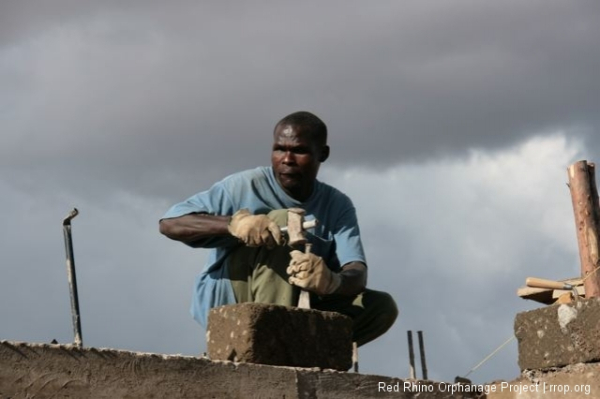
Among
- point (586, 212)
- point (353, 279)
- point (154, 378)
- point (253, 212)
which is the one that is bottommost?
point (154, 378)

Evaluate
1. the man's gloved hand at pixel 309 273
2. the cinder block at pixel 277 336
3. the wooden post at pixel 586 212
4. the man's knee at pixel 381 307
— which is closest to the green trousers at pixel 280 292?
the man's knee at pixel 381 307

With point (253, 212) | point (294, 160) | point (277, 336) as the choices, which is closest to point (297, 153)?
point (294, 160)

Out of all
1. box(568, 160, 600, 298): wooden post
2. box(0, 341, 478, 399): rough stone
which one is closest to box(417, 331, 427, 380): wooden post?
box(568, 160, 600, 298): wooden post

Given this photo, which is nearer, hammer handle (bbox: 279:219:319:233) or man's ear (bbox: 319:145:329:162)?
hammer handle (bbox: 279:219:319:233)

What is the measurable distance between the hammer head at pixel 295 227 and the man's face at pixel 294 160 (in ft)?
1.61

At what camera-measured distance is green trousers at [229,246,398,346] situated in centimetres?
609

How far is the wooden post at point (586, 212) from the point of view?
7.07m

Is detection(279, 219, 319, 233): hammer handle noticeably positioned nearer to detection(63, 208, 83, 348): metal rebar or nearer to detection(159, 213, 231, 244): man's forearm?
detection(159, 213, 231, 244): man's forearm

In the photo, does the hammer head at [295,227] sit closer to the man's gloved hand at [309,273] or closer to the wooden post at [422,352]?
the man's gloved hand at [309,273]

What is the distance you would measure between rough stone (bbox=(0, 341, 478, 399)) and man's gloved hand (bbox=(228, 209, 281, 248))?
2.38 ft

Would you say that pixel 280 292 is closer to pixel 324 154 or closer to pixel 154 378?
pixel 324 154

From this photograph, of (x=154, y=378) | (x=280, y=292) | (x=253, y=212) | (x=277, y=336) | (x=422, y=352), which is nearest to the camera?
(x=154, y=378)

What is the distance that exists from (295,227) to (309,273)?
232 mm

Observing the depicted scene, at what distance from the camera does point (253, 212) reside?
20.5 feet
